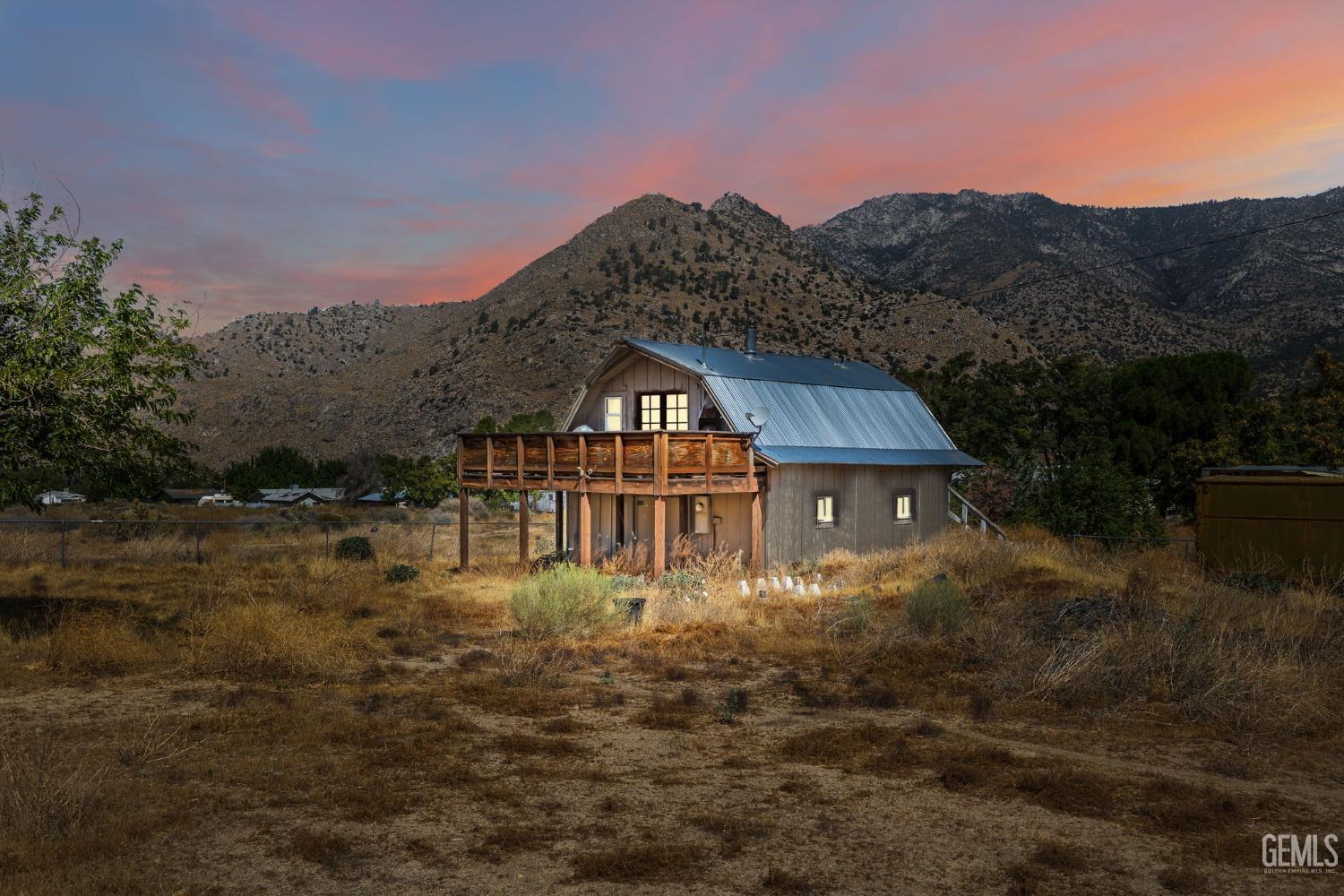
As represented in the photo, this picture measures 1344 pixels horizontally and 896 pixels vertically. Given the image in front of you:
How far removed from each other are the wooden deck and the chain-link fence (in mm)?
4258

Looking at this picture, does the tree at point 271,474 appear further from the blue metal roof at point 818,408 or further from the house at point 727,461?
the blue metal roof at point 818,408

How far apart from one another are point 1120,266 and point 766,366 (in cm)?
7619

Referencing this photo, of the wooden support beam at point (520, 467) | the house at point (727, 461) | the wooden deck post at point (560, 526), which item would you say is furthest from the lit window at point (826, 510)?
the wooden support beam at point (520, 467)

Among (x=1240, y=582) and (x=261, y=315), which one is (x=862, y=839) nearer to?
(x=1240, y=582)

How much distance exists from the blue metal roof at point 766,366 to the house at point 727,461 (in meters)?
0.08

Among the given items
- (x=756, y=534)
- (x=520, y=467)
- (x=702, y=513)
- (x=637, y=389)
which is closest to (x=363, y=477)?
(x=637, y=389)

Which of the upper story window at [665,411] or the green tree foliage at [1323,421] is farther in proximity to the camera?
the green tree foliage at [1323,421]

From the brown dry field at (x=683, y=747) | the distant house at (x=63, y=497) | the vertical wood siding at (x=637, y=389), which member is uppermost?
the vertical wood siding at (x=637, y=389)

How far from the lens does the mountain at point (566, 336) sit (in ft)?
255

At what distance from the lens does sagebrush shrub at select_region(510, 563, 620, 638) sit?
1612 centimetres

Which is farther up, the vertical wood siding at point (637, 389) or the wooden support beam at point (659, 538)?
the vertical wood siding at point (637, 389)

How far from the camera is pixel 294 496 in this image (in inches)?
2431

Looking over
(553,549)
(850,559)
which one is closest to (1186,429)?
(850,559)

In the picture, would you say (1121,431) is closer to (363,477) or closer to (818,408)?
(818,408)
